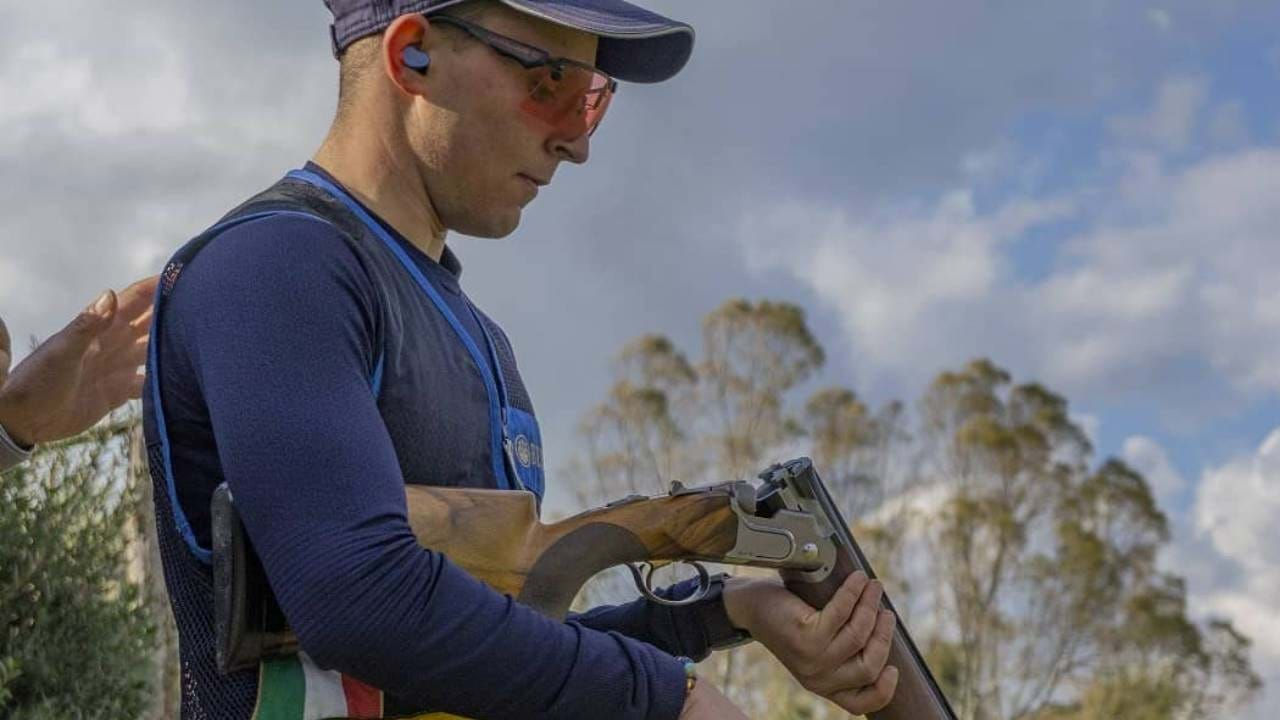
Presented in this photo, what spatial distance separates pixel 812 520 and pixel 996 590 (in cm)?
4243

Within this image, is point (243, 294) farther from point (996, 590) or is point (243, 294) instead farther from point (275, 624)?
point (996, 590)

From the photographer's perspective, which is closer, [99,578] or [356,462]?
[356,462]

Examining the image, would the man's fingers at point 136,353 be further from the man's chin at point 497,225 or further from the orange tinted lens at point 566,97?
the orange tinted lens at point 566,97

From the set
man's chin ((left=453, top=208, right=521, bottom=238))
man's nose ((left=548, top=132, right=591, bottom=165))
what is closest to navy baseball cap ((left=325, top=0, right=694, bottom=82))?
man's nose ((left=548, top=132, right=591, bottom=165))

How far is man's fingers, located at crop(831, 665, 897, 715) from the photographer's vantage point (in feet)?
10.5

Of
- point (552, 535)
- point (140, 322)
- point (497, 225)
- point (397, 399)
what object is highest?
point (140, 322)

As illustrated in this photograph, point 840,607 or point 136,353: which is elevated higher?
point 136,353

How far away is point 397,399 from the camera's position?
2.56 metres

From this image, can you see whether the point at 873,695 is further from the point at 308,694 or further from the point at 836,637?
the point at 308,694

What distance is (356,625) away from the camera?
7.48 feet

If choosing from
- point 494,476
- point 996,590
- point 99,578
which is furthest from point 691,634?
point 996,590

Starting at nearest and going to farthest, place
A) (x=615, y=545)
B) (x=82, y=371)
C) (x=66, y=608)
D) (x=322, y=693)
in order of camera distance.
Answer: (x=322, y=693), (x=615, y=545), (x=82, y=371), (x=66, y=608)

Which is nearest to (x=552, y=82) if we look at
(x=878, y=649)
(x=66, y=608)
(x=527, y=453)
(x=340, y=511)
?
(x=527, y=453)

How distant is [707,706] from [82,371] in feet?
7.00
